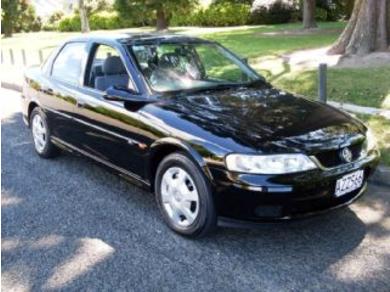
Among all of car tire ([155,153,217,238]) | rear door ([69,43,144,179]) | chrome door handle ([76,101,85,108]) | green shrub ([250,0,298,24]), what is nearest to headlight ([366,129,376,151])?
car tire ([155,153,217,238])

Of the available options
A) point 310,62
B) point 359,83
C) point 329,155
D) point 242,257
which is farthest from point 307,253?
point 310,62

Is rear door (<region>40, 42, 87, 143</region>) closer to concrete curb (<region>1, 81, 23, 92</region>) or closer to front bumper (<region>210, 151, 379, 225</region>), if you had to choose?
front bumper (<region>210, 151, 379, 225</region>)

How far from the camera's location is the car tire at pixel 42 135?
6355 mm

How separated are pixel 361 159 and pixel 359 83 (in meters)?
5.51

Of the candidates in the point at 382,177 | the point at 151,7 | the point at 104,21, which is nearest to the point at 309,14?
the point at 151,7

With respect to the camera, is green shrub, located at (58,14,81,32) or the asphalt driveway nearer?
the asphalt driveway

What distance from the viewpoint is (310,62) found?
1223cm

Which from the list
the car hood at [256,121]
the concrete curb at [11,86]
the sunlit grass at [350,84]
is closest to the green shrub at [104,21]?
the concrete curb at [11,86]

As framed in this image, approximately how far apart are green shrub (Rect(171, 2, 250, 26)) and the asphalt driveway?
84.9 ft

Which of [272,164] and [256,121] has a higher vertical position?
[256,121]

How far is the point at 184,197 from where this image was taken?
4.21 meters

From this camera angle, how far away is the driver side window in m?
5.02

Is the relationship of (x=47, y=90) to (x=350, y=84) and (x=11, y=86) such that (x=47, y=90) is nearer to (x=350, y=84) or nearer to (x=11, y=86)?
(x=350, y=84)

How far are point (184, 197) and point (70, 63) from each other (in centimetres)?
247
